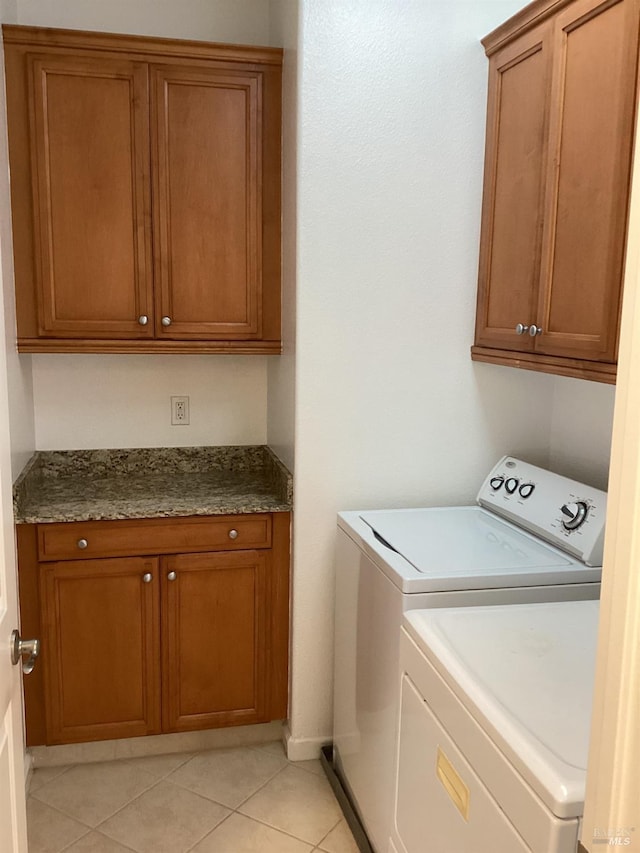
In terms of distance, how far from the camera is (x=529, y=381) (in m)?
2.50

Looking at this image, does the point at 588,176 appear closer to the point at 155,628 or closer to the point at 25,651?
the point at 25,651

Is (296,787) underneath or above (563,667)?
underneath

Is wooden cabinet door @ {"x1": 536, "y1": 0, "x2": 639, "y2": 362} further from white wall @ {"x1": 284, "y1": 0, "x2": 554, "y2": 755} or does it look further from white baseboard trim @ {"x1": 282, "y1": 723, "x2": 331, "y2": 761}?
white baseboard trim @ {"x1": 282, "y1": 723, "x2": 331, "y2": 761}

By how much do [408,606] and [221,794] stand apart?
3.59 ft

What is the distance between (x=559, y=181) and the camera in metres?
1.85

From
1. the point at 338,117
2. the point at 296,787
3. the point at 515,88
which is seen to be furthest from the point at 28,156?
the point at 296,787

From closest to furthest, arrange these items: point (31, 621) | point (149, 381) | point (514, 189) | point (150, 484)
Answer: point (514, 189) < point (31, 621) < point (150, 484) < point (149, 381)

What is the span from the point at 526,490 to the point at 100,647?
1.46 metres

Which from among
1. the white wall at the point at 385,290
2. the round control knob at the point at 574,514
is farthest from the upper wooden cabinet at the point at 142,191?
the round control knob at the point at 574,514

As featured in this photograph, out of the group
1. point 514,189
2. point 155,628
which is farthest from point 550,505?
point 155,628

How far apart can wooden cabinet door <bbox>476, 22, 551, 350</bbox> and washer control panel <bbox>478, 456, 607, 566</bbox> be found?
1.35 feet

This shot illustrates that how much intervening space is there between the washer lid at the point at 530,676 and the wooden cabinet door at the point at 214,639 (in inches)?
36.0

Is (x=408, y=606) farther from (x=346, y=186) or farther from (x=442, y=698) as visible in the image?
(x=346, y=186)

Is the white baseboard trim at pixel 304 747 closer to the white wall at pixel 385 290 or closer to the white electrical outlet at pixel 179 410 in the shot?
the white wall at pixel 385 290
